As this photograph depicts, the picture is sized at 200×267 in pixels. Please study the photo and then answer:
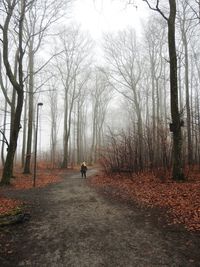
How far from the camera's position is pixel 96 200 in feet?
29.6

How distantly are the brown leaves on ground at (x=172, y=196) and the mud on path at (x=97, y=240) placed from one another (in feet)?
1.77

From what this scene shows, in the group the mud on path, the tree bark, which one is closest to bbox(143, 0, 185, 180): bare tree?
the tree bark

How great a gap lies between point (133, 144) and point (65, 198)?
6.46m

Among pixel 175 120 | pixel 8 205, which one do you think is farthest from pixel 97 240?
pixel 175 120

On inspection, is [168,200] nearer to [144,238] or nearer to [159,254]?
[144,238]

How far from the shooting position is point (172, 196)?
8133mm

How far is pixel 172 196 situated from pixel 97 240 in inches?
154

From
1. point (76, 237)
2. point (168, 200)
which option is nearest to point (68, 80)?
point (168, 200)

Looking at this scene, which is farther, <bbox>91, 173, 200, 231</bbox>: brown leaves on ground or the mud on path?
<bbox>91, 173, 200, 231</bbox>: brown leaves on ground

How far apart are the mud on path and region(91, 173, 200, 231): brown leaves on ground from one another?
21.2 inches

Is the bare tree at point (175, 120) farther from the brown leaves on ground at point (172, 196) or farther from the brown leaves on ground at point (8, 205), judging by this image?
the brown leaves on ground at point (8, 205)

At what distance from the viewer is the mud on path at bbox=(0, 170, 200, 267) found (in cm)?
435

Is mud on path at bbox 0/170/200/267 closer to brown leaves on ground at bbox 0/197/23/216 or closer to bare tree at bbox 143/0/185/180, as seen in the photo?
brown leaves on ground at bbox 0/197/23/216

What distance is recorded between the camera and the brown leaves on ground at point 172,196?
20.5 feet
